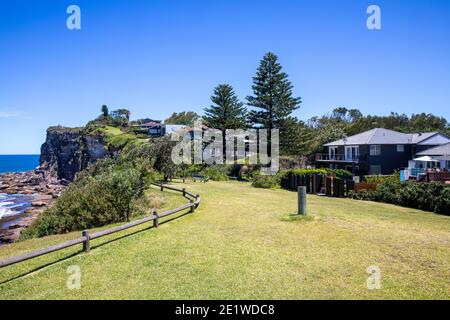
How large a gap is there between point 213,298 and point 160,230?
21.0ft

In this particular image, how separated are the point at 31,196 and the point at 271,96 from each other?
185ft

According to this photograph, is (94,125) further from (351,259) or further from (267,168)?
(351,259)

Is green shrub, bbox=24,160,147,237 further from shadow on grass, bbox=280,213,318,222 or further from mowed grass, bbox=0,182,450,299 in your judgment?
shadow on grass, bbox=280,213,318,222

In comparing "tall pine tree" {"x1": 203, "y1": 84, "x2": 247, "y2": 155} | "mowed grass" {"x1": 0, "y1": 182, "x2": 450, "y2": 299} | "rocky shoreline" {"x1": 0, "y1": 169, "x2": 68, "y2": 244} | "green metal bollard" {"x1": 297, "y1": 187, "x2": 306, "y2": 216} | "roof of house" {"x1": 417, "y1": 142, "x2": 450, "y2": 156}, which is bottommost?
"rocky shoreline" {"x1": 0, "y1": 169, "x2": 68, "y2": 244}

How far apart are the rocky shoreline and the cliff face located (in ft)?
11.9

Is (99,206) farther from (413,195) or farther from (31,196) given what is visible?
(31,196)

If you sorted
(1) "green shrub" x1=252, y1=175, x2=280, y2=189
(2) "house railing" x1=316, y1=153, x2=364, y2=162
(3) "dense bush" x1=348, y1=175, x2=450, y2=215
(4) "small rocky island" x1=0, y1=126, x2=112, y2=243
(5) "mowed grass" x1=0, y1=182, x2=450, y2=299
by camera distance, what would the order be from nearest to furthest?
(5) "mowed grass" x1=0, y1=182, x2=450, y2=299 → (3) "dense bush" x1=348, y1=175, x2=450, y2=215 → (1) "green shrub" x1=252, y1=175, x2=280, y2=189 → (2) "house railing" x1=316, y1=153, x2=364, y2=162 → (4) "small rocky island" x1=0, y1=126, x2=112, y2=243

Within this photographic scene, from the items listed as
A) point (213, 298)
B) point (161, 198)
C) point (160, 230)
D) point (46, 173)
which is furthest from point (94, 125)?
point (213, 298)

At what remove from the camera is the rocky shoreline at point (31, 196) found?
30778 millimetres

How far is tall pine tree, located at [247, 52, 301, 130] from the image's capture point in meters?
47.9

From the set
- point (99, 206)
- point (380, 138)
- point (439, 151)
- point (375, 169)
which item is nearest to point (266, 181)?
point (99, 206)

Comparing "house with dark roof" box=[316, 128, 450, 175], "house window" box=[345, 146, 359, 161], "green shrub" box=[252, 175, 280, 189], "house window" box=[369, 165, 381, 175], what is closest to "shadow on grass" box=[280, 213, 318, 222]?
"green shrub" box=[252, 175, 280, 189]

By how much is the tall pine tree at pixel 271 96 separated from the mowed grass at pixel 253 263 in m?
35.7
